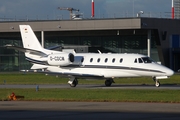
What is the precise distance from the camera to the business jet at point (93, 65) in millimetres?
41438

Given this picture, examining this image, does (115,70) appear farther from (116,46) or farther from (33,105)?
(116,46)

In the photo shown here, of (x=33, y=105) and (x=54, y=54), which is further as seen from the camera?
(x=54, y=54)

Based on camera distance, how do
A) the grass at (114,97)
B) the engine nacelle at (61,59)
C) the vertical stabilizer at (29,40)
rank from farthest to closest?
the vertical stabilizer at (29,40) → the engine nacelle at (61,59) → the grass at (114,97)

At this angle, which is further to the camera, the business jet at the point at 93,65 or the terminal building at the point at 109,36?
the terminal building at the point at 109,36

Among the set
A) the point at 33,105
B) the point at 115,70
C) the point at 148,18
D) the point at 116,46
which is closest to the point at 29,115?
the point at 33,105

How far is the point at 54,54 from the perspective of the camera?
44812 mm

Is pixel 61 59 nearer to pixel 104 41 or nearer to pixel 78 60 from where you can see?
pixel 78 60

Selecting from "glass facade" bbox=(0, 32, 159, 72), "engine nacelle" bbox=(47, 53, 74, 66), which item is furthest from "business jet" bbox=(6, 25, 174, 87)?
"glass facade" bbox=(0, 32, 159, 72)

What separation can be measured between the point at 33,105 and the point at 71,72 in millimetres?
17130

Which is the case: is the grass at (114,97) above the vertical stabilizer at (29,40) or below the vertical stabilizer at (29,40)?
below

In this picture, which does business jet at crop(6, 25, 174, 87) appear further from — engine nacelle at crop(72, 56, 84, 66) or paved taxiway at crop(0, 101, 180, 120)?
paved taxiway at crop(0, 101, 180, 120)

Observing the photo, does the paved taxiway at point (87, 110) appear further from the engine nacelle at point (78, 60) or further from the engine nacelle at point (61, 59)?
the engine nacelle at point (78, 60)

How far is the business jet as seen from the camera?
136 feet

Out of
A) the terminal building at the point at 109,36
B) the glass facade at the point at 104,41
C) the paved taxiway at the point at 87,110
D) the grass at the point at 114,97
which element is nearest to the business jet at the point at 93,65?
the grass at the point at 114,97
